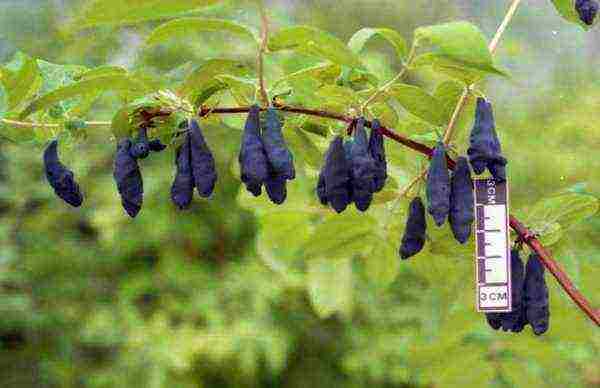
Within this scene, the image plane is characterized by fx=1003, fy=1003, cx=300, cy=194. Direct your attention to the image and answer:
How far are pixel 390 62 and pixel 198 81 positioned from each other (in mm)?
1223

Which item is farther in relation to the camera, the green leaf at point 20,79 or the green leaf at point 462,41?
the green leaf at point 20,79

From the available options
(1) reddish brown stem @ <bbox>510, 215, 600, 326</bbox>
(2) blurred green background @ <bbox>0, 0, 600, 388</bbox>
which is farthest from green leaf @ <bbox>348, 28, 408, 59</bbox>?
(2) blurred green background @ <bbox>0, 0, 600, 388</bbox>

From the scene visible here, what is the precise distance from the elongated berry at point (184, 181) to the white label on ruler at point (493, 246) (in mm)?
216

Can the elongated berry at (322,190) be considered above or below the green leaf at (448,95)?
below

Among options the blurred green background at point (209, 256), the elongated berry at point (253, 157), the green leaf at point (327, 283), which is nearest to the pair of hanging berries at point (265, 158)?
the elongated berry at point (253, 157)

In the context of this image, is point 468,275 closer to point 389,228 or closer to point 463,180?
point 389,228

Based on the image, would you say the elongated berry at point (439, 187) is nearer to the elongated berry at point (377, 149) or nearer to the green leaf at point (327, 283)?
the elongated berry at point (377, 149)

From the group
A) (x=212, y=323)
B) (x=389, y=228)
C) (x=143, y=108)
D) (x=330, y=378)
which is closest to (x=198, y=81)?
(x=143, y=108)

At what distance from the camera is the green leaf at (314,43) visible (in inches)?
22.4

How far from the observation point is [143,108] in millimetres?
694

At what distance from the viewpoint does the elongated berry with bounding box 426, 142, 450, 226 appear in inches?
25.3

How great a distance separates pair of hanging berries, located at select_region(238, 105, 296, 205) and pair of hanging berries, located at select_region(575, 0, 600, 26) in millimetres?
221

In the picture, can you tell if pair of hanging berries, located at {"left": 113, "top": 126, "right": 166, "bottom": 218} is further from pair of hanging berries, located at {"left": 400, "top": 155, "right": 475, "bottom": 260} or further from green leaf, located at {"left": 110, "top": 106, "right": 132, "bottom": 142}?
pair of hanging berries, located at {"left": 400, "top": 155, "right": 475, "bottom": 260}

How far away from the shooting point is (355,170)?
64 centimetres
